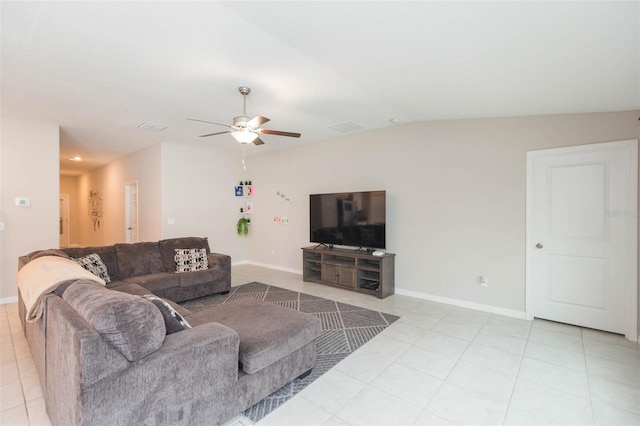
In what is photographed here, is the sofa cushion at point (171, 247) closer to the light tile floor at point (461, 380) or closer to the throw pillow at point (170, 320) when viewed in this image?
the light tile floor at point (461, 380)

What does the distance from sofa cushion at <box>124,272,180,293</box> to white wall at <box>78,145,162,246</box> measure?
2.17 metres

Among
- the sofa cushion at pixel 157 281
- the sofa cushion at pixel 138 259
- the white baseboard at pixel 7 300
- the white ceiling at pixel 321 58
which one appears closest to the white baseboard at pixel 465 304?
the white ceiling at pixel 321 58

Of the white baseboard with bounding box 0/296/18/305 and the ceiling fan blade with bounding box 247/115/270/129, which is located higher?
the ceiling fan blade with bounding box 247/115/270/129

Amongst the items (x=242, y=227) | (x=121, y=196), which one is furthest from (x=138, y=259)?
(x=121, y=196)

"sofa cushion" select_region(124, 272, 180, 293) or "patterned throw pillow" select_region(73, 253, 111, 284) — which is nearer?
"patterned throw pillow" select_region(73, 253, 111, 284)

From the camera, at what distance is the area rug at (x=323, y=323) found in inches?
86.7

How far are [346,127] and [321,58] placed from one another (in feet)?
7.58

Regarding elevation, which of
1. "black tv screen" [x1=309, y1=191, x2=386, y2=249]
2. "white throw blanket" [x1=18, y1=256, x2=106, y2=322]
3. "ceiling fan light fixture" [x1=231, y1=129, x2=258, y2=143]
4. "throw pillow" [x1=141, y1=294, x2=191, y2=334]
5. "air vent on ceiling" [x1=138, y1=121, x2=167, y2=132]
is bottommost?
"throw pillow" [x1=141, y1=294, x2=191, y2=334]

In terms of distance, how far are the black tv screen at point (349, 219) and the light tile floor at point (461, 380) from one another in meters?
1.62

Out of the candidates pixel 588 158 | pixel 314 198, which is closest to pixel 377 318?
pixel 314 198

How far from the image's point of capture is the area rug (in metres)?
2.20

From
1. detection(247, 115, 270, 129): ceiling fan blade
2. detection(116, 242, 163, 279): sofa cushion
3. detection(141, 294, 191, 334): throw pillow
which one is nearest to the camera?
detection(141, 294, 191, 334): throw pillow

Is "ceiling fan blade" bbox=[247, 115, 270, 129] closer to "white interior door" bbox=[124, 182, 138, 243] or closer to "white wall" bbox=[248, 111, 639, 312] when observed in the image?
"white wall" bbox=[248, 111, 639, 312]

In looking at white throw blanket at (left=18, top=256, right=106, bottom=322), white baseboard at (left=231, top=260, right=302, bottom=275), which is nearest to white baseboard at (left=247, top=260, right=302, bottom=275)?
white baseboard at (left=231, top=260, right=302, bottom=275)
